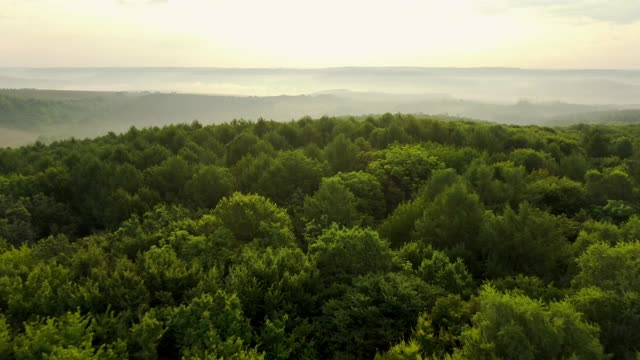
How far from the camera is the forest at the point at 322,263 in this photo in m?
18.8

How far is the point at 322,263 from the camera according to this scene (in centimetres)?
2645

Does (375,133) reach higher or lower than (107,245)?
higher

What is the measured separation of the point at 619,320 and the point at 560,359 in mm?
4706

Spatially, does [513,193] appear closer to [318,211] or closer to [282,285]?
[318,211]

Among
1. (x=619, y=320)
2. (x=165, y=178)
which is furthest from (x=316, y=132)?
(x=619, y=320)

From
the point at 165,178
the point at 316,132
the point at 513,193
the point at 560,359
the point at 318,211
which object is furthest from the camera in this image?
the point at 316,132

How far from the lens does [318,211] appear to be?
35.8 metres

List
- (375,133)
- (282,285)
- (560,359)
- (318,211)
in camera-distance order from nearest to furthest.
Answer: (560,359), (282,285), (318,211), (375,133)

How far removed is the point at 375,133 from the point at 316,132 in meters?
9.51

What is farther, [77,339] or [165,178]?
[165,178]

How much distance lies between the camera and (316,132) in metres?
70.3

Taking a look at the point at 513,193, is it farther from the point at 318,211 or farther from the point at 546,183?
the point at 318,211

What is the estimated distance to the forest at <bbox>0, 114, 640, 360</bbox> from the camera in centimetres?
1880

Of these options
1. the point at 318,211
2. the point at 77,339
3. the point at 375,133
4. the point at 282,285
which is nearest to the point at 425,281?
the point at 282,285
